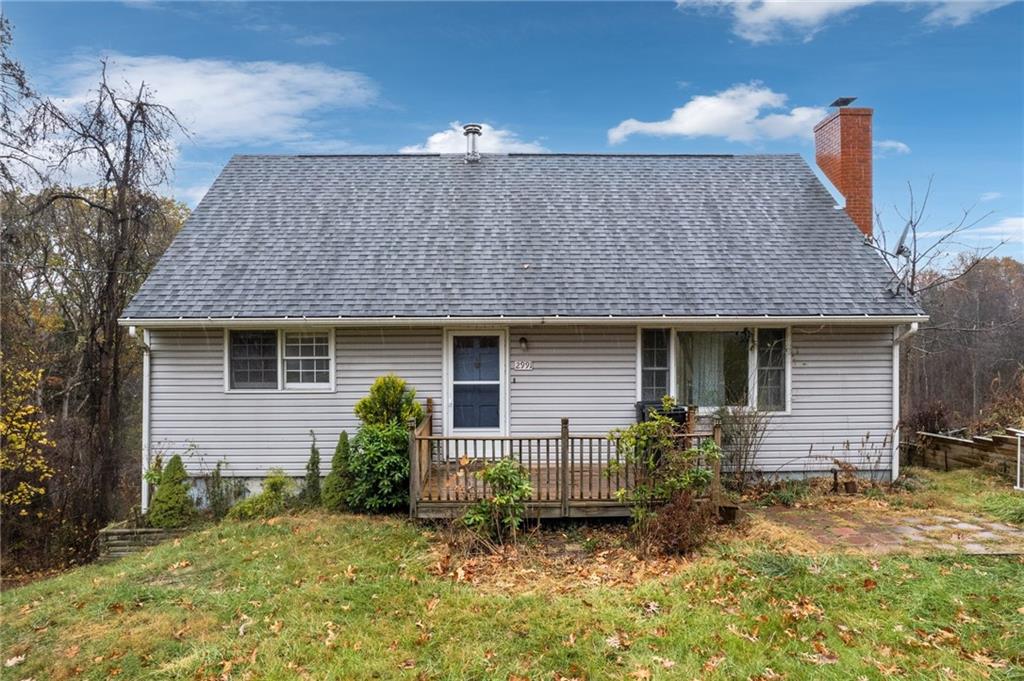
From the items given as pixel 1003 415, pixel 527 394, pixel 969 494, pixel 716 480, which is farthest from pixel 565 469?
pixel 1003 415

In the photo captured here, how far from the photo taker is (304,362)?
9.00m

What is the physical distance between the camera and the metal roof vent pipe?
12336 mm

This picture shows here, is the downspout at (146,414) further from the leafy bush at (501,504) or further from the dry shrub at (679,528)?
the dry shrub at (679,528)

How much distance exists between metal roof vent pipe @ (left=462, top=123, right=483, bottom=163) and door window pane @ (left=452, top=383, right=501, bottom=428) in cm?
578

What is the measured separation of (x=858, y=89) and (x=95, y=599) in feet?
48.7

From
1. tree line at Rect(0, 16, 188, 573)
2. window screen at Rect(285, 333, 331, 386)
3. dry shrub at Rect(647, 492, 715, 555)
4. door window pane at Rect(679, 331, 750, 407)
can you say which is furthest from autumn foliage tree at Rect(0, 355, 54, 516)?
door window pane at Rect(679, 331, 750, 407)

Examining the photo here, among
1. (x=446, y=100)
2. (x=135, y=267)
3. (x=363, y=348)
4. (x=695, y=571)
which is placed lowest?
(x=695, y=571)

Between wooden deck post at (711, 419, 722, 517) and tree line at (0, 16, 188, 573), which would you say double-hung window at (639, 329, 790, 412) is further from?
tree line at (0, 16, 188, 573)

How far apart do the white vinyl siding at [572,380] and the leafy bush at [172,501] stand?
16.9 feet

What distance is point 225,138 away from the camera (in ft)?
44.6

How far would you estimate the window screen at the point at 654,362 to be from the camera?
909cm

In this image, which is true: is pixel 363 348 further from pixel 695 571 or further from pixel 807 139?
pixel 807 139

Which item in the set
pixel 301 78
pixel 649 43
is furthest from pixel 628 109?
pixel 301 78

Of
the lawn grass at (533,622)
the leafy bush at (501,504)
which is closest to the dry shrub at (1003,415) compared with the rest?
the lawn grass at (533,622)
